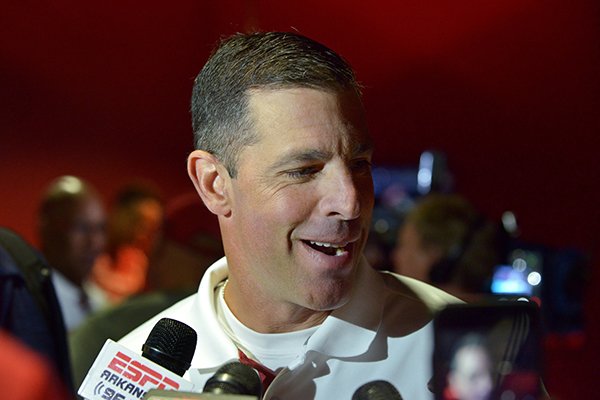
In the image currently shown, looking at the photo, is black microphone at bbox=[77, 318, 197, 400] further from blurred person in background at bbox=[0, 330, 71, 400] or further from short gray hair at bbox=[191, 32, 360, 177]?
blurred person in background at bbox=[0, 330, 71, 400]

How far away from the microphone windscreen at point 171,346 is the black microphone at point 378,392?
244 millimetres

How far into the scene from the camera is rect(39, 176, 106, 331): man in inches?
160

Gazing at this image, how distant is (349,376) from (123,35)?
14.1 ft

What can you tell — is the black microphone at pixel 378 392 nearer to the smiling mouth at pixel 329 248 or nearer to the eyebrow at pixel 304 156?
the smiling mouth at pixel 329 248

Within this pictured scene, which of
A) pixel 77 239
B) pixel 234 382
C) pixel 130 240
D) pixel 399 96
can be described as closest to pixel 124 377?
pixel 234 382

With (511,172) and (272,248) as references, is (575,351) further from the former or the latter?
(272,248)

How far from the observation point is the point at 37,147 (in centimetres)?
528

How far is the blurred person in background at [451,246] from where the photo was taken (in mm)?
2646

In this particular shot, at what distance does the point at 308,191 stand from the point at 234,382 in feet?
1.19

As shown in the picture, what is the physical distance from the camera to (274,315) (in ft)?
5.03

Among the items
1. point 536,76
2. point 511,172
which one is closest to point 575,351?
point 511,172

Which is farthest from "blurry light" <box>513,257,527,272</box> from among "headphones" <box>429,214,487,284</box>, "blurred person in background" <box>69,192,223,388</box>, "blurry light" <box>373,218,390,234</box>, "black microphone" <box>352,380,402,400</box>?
"black microphone" <box>352,380,402,400</box>

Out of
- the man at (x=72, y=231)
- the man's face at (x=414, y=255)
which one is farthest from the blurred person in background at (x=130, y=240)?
the man's face at (x=414, y=255)

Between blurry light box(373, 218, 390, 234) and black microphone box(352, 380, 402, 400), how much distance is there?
2583mm
